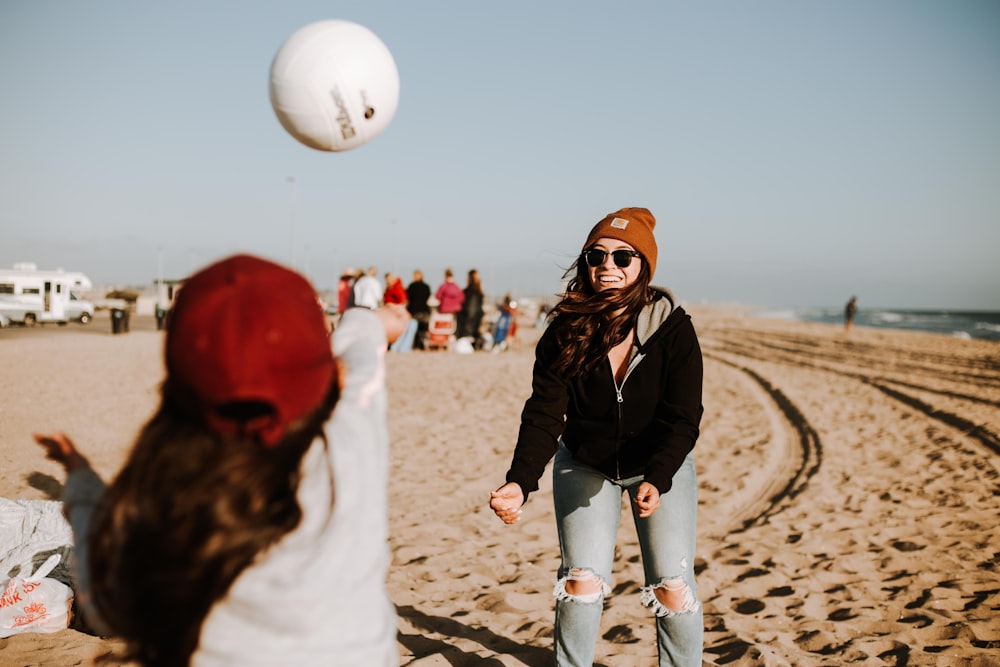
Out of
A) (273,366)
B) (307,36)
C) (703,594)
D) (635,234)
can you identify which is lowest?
(703,594)

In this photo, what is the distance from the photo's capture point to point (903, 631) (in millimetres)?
4070

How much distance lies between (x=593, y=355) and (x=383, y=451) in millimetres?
1546

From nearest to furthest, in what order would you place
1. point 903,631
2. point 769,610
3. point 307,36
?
point 307,36, point 903,631, point 769,610

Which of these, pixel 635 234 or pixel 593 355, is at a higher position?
pixel 635 234

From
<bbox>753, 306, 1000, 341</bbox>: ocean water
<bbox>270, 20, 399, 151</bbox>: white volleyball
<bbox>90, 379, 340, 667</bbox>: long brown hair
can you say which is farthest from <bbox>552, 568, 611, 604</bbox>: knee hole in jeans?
<bbox>753, 306, 1000, 341</bbox>: ocean water

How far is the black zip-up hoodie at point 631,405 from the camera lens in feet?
9.10

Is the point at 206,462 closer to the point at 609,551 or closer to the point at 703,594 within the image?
the point at 609,551

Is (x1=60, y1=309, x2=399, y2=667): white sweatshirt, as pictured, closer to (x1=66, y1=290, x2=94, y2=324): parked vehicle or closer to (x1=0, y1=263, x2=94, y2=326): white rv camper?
(x1=0, y1=263, x2=94, y2=326): white rv camper

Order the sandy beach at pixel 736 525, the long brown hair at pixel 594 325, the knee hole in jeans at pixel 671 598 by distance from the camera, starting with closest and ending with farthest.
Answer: the knee hole in jeans at pixel 671 598
the long brown hair at pixel 594 325
the sandy beach at pixel 736 525

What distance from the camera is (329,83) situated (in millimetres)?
3002

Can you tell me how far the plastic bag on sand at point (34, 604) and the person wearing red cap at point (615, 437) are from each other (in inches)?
102

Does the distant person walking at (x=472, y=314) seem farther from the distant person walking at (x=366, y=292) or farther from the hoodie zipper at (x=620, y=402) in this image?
the distant person walking at (x=366, y=292)

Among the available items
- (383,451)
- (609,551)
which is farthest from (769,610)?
(383,451)

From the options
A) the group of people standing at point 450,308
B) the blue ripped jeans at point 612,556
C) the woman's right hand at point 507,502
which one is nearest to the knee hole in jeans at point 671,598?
the blue ripped jeans at point 612,556
